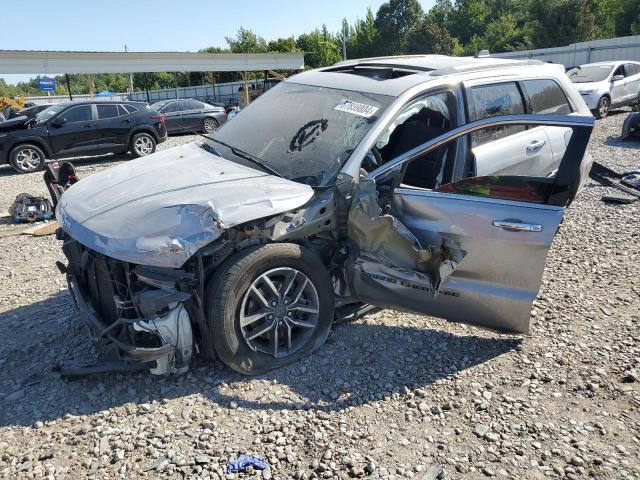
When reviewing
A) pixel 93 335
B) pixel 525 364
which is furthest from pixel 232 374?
pixel 525 364

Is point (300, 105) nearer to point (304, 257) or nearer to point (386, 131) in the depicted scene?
point (386, 131)

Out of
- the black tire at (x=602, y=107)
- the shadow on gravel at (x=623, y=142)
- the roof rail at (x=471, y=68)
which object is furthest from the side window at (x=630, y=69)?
the roof rail at (x=471, y=68)

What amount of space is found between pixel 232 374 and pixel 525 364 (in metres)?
2.00

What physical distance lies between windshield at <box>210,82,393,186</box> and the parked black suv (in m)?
9.25

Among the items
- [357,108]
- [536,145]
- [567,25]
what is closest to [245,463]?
[357,108]

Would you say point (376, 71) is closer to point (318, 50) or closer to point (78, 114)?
point (78, 114)

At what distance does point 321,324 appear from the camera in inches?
138

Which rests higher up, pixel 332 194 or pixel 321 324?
pixel 332 194

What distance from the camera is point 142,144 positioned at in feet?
43.3

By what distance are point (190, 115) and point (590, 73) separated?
526 inches

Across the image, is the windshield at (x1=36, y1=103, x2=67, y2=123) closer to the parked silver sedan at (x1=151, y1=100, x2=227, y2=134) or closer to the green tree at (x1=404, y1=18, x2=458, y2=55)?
the parked silver sedan at (x1=151, y1=100, x2=227, y2=134)

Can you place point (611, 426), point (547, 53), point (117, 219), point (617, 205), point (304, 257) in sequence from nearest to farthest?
point (611, 426) → point (117, 219) → point (304, 257) → point (617, 205) → point (547, 53)

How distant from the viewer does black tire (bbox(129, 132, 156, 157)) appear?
13.0 m

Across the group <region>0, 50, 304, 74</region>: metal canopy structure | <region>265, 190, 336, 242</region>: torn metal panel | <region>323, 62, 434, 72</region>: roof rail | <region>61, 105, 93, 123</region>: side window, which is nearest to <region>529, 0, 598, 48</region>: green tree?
<region>0, 50, 304, 74</region>: metal canopy structure
